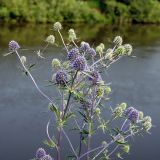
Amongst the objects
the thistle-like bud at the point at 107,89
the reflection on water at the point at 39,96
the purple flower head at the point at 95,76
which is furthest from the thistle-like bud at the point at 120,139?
the reflection on water at the point at 39,96

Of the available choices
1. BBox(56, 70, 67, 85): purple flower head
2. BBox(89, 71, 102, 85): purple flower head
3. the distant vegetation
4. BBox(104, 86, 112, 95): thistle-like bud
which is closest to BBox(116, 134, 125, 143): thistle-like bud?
BBox(104, 86, 112, 95): thistle-like bud

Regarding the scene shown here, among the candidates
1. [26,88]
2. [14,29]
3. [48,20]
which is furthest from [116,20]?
[26,88]

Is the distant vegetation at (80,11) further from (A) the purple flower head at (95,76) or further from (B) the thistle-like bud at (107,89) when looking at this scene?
(A) the purple flower head at (95,76)

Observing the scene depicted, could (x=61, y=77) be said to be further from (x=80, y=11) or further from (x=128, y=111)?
(x=80, y=11)

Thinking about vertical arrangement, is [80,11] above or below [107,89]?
above

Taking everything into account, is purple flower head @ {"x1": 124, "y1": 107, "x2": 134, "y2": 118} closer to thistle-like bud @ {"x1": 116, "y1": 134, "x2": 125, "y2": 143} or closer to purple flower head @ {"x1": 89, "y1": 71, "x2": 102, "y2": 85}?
thistle-like bud @ {"x1": 116, "y1": 134, "x2": 125, "y2": 143}

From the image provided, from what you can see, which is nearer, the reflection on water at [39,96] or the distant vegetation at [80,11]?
the reflection on water at [39,96]

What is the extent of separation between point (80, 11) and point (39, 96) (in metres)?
26.4

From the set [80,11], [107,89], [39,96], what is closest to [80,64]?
[107,89]

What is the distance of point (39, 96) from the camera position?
810 inches

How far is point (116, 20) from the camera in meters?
47.5

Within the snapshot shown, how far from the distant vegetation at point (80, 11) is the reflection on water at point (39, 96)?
834 centimetres

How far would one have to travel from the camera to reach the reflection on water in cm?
1653

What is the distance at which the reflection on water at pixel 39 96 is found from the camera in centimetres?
1653
